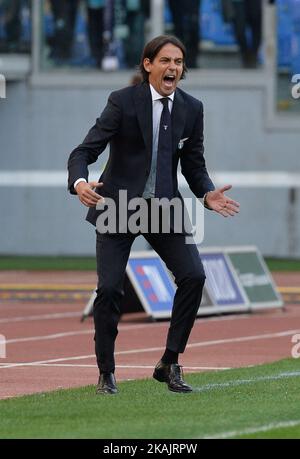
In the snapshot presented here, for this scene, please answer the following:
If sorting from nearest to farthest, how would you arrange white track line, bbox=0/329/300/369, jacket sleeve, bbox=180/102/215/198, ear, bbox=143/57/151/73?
ear, bbox=143/57/151/73 → jacket sleeve, bbox=180/102/215/198 → white track line, bbox=0/329/300/369

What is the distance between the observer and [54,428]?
8492 millimetres

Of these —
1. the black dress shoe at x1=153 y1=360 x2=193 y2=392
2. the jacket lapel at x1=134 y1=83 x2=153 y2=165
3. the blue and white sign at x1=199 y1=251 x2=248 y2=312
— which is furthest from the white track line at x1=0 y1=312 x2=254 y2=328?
the jacket lapel at x1=134 y1=83 x2=153 y2=165

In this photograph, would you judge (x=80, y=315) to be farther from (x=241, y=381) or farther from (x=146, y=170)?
(x=146, y=170)

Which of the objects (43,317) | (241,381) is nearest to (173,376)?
(241,381)

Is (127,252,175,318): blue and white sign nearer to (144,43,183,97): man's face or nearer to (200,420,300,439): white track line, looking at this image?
(144,43,183,97): man's face

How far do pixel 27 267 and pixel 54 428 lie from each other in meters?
16.8

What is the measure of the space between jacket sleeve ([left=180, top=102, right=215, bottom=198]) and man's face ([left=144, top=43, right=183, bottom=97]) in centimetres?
36

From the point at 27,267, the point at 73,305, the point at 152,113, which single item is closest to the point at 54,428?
the point at 152,113

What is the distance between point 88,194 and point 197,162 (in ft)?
3.63

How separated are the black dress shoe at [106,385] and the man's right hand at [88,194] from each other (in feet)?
4.18

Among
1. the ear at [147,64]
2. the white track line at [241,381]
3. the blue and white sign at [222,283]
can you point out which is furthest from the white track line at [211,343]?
the ear at [147,64]

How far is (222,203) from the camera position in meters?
9.88

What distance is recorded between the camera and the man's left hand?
9.83 meters
